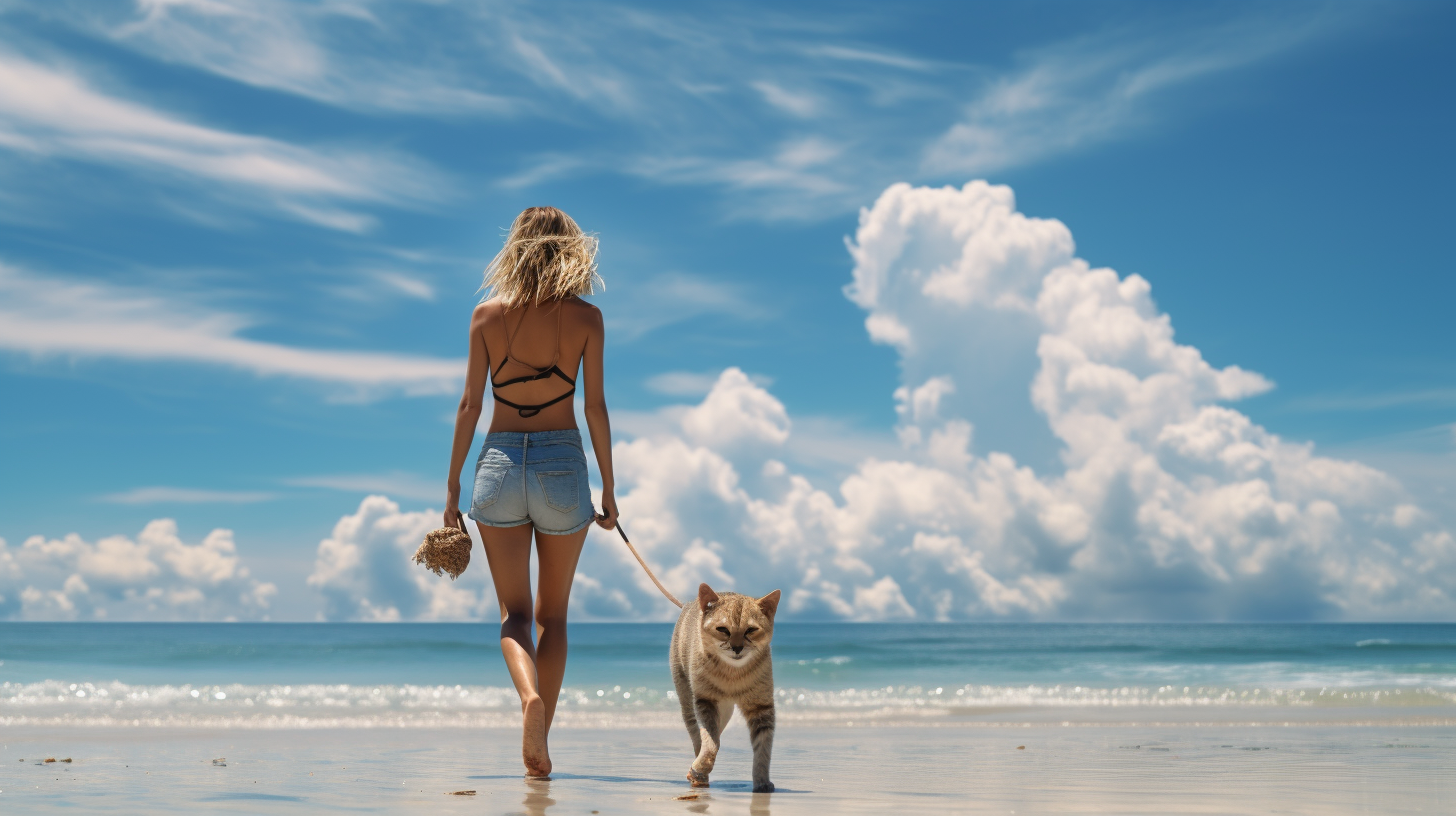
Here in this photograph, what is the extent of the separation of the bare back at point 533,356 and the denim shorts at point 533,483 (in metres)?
0.08

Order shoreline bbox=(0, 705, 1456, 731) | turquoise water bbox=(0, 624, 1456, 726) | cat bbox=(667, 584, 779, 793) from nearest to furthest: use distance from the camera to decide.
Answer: cat bbox=(667, 584, 779, 793) < shoreline bbox=(0, 705, 1456, 731) < turquoise water bbox=(0, 624, 1456, 726)

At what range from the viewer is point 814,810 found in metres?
3.46

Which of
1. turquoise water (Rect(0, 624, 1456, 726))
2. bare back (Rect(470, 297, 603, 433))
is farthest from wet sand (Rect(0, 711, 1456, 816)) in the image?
turquoise water (Rect(0, 624, 1456, 726))

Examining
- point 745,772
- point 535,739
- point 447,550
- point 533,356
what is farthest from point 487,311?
point 745,772

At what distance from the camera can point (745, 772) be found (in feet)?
16.0

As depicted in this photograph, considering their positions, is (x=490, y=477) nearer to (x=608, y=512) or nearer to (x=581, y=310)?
(x=608, y=512)

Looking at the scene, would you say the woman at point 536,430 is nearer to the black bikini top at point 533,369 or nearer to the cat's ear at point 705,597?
the black bikini top at point 533,369

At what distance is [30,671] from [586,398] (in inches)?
760

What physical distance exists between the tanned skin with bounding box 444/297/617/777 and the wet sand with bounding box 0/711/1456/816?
580mm

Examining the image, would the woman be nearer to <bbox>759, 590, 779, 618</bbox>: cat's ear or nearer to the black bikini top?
the black bikini top

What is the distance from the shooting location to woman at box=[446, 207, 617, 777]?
3982mm

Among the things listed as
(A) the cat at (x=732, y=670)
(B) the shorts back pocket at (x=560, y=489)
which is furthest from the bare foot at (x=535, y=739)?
(B) the shorts back pocket at (x=560, y=489)

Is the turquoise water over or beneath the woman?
beneath

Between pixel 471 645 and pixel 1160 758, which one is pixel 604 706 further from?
pixel 471 645
